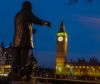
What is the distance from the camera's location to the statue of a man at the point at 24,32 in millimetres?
13617

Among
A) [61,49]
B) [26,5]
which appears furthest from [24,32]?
[61,49]

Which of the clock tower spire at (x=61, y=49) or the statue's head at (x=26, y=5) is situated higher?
the clock tower spire at (x=61, y=49)

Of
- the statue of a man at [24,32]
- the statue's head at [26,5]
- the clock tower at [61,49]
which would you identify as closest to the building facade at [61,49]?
the clock tower at [61,49]

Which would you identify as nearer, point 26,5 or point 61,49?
point 26,5

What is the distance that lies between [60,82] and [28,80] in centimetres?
347

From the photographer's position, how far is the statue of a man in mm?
13617

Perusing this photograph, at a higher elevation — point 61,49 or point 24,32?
point 61,49

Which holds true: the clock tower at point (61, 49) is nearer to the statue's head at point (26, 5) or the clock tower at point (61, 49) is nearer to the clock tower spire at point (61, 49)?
the clock tower spire at point (61, 49)

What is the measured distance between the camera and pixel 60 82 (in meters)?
16.1

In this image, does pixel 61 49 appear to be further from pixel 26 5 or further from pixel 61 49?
pixel 26 5

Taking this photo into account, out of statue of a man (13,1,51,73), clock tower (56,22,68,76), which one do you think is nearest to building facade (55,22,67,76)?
clock tower (56,22,68,76)

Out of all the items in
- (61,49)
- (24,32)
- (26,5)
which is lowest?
(24,32)

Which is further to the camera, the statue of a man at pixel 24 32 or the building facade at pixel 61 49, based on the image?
the building facade at pixel 61 49

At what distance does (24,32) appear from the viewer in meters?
13.8
